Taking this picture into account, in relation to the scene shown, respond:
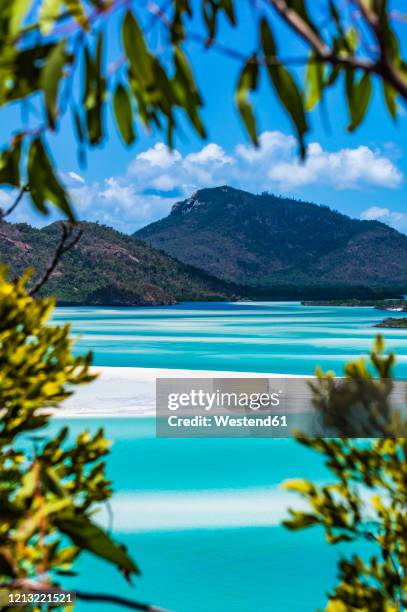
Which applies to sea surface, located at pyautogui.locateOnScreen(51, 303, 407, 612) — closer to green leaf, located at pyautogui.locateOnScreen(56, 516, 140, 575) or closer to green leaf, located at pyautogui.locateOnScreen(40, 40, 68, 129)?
green leaf, located at pyautogui.locateOnScreen(56, 516, 140, 575)

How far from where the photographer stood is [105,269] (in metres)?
50.9

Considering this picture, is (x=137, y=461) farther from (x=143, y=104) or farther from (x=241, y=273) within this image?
(x=241, y=273)

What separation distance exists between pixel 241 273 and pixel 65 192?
234 feet

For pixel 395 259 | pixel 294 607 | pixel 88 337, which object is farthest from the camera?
pixel 395 259

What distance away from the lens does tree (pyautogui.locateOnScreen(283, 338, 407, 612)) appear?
2.19 metres

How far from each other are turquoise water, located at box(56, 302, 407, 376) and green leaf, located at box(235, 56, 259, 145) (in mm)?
12213

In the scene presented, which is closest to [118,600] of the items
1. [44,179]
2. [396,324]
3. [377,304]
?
[44,179]

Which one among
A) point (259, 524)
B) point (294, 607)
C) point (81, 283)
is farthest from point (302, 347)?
point (81, 283)

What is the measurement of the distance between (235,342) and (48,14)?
2368 cm

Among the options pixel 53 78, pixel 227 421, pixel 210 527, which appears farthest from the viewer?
pixel 227 421

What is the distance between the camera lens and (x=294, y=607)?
632 centimetres

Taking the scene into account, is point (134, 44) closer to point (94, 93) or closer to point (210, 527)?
point (94, 93)

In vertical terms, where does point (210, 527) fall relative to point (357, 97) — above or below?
above

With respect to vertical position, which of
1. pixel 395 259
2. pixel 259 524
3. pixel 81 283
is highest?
pixel 395 259
